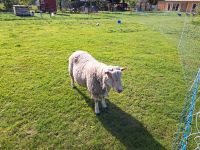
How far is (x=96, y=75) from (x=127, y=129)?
4.48 ft

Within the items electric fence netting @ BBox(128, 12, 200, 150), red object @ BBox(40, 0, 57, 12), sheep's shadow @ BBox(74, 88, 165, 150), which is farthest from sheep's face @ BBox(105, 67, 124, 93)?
red object @ BBox(40, 0, 57, 12)

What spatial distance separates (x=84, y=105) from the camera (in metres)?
5.17

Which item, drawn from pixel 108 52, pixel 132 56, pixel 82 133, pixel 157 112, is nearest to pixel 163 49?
pixel 132 56

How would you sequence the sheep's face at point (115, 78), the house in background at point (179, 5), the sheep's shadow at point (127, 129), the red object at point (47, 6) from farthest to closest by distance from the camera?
1. the house in background at point (179, 5)
2. the red object at point (47, 6)
3. the sheep's shadow at point (127, 129)
4. the sheep's face at point (115, 78)

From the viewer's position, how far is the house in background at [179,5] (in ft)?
198

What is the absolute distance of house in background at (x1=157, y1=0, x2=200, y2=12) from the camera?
6042cm

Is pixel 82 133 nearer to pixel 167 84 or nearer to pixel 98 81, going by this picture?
pixel 98 81

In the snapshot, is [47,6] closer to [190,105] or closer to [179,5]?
[190,105]

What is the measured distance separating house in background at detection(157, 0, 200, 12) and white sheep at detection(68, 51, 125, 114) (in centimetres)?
6279

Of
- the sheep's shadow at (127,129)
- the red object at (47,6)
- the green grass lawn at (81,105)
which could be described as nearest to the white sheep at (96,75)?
the sheep's shadow at (127,129)

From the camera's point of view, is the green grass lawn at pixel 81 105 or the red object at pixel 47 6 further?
the red object at pixel 47 6

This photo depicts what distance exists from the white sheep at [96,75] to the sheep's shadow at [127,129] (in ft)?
0.91

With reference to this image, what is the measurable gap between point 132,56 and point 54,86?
422cm

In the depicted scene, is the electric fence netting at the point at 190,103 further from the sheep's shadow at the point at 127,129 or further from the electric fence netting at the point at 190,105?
the sheep's shadow at the point at 127,129
